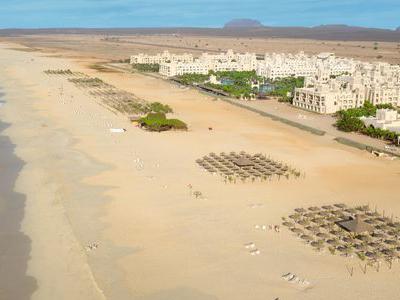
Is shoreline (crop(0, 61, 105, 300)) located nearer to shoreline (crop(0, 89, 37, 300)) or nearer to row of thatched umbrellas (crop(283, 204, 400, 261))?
shoreline (crop(0, 89, 37, 300))

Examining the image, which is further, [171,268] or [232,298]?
[171,268]

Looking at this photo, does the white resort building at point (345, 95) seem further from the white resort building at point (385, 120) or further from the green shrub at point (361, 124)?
the white resort building at point (385, 120)

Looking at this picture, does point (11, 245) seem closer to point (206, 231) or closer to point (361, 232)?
point (206, 231)

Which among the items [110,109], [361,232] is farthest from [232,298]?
[110,109]

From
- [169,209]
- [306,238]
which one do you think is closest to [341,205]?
[306,238]

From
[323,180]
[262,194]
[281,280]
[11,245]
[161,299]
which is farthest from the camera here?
[323,180]

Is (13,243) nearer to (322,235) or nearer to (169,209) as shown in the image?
(169,209)

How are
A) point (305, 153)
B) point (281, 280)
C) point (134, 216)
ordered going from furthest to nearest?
1. point (305, 153)
2. point (134, 216)
3. point (281, 280)
